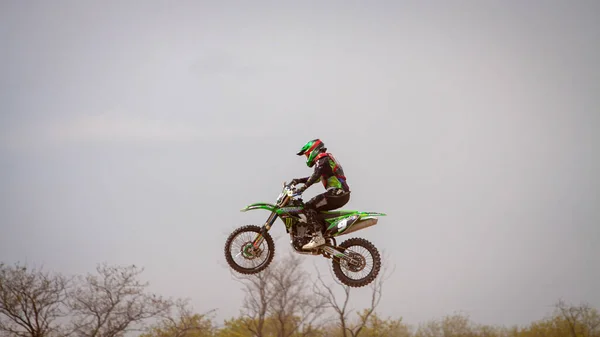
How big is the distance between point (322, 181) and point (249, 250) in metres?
2.51

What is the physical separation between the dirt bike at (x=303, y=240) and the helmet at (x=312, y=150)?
109cm

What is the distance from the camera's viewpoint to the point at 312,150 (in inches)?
569

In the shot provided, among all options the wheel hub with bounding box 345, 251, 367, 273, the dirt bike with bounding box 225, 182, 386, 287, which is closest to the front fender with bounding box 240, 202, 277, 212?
the dirt bike with bounding box 225, 182, 386, 287

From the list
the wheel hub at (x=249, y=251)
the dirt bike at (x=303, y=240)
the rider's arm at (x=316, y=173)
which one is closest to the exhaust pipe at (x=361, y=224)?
the dirt bike at (x=303, y=240)

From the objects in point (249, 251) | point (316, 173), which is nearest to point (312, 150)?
point (316, 173)

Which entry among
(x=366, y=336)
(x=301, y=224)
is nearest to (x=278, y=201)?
(x=301, y=224)

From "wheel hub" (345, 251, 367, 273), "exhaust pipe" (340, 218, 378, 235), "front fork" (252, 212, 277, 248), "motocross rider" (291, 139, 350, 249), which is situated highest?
"motocross rider" (291, 139, 350, 249)

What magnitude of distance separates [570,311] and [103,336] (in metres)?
47.8

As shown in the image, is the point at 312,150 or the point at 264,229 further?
the point at 264,229

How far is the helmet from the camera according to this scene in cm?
1435

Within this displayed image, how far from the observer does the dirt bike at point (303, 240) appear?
15.4 metres

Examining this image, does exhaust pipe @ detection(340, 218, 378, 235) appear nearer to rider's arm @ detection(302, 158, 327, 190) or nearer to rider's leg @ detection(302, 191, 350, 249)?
rider's leg @ detection(302, 191, 350, 249)

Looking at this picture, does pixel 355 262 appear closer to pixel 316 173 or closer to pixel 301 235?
pixel 301 235

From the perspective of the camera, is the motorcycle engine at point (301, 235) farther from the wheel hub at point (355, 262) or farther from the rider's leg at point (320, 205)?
the wheel hub at point (355, 262)
